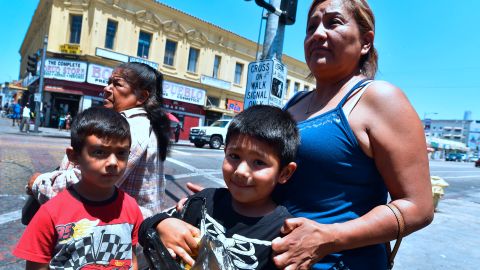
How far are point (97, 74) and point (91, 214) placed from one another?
71.8 ft

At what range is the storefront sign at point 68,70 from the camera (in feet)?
68.5

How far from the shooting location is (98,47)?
822 inches

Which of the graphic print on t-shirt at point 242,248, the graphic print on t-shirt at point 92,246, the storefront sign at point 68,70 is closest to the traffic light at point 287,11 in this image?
the graphic print on t-shirt at point 92,246

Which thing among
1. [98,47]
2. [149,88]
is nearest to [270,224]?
[149,88]

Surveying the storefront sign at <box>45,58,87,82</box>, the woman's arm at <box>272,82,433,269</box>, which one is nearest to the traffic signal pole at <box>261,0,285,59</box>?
the woman's arm at <box>272,82,433,269</box>

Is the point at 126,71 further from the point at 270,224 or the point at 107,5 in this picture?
the point at 107,5

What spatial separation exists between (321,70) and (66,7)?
77.4ft

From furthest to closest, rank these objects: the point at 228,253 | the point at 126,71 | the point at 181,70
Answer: the point at 181,70 → the point at 126,71 → the point at 228,253

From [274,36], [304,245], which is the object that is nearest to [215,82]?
[274,36]

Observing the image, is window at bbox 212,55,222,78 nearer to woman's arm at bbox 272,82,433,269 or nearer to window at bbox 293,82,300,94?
window at bbox 293,82,300,94

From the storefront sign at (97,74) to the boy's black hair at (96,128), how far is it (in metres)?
21.3

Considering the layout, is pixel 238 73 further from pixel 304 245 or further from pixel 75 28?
pixel 304 245

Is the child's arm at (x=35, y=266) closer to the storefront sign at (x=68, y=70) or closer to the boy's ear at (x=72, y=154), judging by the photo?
the boy's ear at (x=72, y=154)

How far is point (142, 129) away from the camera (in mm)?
2125
